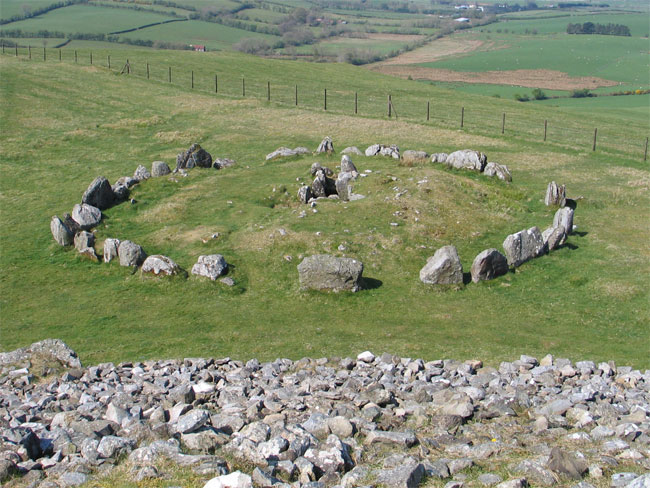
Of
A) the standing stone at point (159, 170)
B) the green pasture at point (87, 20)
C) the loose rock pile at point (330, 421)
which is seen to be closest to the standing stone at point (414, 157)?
the standing stone at point (159, 170)

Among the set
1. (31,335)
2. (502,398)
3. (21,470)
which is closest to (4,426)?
(21,470)

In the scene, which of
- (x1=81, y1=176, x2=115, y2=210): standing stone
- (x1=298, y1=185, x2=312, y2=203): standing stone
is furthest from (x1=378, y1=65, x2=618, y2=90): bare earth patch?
(x1=81, y1=176, x2=115, y2=210): standing stone

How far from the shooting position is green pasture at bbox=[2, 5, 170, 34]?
122 meters

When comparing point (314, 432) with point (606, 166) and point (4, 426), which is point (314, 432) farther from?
point (606, 166)

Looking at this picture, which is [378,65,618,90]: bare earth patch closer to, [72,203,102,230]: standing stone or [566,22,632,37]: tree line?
[566,22,632,37]: tree line

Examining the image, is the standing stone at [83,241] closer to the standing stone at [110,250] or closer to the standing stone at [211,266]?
the standing stone at [110,250]

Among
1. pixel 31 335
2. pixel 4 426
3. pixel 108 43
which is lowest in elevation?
pixel 31 335

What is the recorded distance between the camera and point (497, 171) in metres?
38.7

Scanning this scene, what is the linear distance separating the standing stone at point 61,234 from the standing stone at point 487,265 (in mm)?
17243

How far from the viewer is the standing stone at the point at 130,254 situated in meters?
27.3

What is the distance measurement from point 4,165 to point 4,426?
3158 centimetres

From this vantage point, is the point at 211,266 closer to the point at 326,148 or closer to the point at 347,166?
the point at 347,166

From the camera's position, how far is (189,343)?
70.0 ft

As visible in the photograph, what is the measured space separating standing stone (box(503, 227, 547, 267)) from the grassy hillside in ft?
1.69
